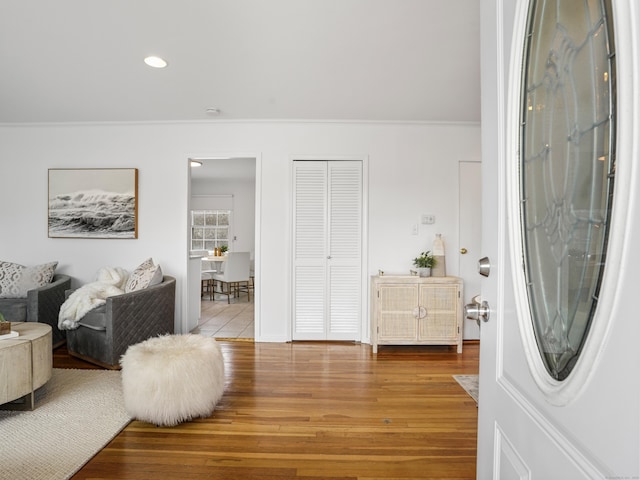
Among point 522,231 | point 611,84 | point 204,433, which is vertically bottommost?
point 204,433

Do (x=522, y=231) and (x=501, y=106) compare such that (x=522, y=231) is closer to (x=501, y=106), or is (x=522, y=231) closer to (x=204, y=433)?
Answer: (x=501, y=106)

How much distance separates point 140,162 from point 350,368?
317 cm

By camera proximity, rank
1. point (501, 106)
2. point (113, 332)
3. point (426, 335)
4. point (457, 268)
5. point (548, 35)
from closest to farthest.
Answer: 1. point (548, 35)
2. point (501, 106)
3. point (113, 332)
4. point (426, 335)
5. point (457, 268)

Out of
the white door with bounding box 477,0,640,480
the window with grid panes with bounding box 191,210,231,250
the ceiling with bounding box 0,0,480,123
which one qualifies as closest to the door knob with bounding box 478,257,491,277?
the white door with bounding box 477,0,640,480

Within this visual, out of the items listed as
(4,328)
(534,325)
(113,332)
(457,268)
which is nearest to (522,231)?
(534,325)

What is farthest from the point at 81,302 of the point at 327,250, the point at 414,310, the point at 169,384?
the point at 414,310

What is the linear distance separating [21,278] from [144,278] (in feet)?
4.53

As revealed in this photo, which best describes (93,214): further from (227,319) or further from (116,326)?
(227,319)

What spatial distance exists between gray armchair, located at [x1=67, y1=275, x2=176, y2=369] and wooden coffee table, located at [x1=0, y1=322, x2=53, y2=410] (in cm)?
53

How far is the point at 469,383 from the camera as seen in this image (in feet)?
9.88

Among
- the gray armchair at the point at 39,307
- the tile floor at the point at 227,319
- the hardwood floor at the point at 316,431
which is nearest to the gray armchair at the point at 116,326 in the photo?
the hardwood floor at the point at 316,431

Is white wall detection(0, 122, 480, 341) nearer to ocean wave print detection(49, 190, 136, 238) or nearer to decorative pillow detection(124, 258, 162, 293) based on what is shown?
ocean wave print detection(49, 190, 136, 238)

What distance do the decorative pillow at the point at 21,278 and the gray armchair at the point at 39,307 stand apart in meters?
0.11

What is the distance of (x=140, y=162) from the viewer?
166 inches
